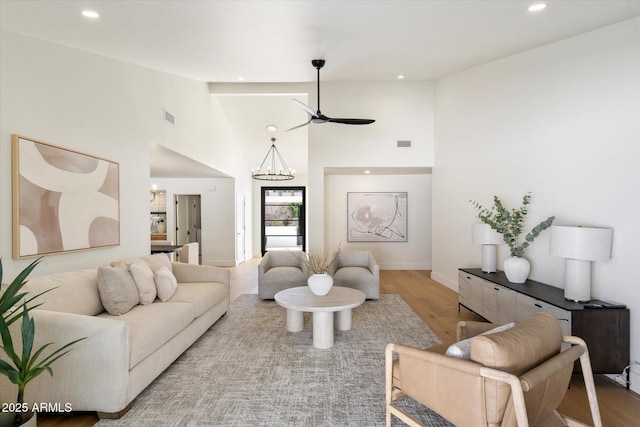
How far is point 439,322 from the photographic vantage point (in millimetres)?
3719

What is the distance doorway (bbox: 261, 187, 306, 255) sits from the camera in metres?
9.80

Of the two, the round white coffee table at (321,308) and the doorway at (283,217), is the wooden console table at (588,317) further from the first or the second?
the doorway at (283,217)

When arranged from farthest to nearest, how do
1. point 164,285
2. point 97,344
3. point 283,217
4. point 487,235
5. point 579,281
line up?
point 283,217
point 487,235
point 164,285
point 579,281
point 97,344

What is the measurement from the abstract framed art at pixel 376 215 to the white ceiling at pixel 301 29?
336cm

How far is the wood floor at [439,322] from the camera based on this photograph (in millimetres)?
2000

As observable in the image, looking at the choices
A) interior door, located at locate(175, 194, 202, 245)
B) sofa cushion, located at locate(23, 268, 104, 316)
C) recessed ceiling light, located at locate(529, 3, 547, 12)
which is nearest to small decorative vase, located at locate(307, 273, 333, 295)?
sofa cushion, located at locate(23, 268, 104, 316)

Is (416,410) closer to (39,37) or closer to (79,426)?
(79,426)

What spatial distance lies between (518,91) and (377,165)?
2580 millimetres

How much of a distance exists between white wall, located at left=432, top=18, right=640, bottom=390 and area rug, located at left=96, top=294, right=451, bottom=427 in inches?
69.1

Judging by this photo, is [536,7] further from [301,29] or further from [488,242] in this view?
[488,242]

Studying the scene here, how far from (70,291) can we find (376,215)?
5793 millimetres

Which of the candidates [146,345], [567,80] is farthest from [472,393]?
[567,80]

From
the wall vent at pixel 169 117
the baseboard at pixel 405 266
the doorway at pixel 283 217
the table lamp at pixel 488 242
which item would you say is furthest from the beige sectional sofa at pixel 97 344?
the doorway at pixel 283 217

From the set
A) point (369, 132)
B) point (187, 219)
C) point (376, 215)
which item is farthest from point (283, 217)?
point (369, 132)
